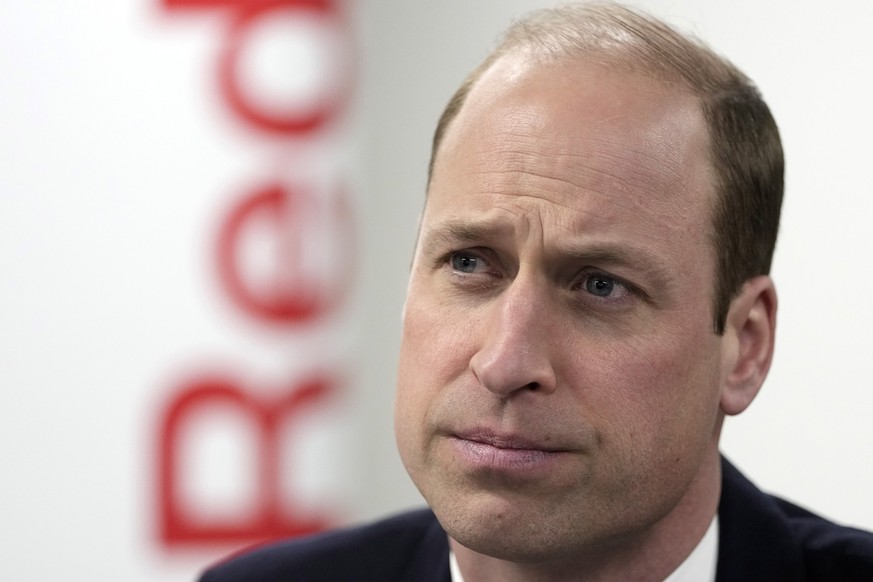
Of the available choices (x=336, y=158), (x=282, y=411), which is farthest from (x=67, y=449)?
(x=336, y=158)

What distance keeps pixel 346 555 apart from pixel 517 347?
2.51ft

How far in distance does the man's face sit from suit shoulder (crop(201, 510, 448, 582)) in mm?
462

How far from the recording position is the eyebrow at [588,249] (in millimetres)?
1437

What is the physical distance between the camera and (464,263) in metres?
1.54

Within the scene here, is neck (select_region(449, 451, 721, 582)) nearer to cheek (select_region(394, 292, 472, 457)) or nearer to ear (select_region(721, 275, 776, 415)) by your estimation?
ear (select_region(721, 275, 776, 415))

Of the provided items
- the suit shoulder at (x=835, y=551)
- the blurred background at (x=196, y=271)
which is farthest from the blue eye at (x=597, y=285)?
the blurred background at (x=196, y=271)

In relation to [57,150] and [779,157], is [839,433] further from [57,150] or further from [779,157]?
[57,150]

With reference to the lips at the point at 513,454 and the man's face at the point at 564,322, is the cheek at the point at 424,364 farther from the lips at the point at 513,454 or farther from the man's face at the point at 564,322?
the lips at the point at 513,454

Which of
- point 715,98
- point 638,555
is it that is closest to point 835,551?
Answer: point 638,555

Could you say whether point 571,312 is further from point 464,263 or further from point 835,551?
point 835,551

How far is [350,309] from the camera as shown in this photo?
3.30 m

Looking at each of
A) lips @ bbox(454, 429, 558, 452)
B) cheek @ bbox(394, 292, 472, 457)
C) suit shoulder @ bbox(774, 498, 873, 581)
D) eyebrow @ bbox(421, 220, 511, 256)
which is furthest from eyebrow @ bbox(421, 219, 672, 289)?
suit shoulder @ bbox(774, 498, 873, 581)

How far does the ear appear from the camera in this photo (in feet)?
5.29

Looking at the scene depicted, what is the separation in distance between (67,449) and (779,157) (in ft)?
7.44
